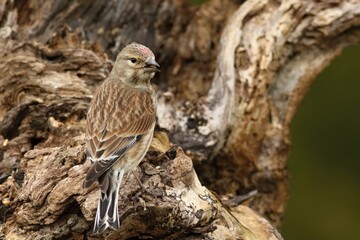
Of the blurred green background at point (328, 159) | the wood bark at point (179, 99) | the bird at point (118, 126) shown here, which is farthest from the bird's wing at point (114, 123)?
the blurred green background at point (328, 159)

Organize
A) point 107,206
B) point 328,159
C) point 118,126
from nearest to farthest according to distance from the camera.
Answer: point 107,206 → point 118,126 → point 328,159

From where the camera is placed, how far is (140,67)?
282 inches

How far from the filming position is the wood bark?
624cm

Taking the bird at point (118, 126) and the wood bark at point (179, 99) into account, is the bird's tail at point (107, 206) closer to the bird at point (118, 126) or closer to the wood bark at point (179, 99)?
the bird at point (118, 126)

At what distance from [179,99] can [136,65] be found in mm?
1149

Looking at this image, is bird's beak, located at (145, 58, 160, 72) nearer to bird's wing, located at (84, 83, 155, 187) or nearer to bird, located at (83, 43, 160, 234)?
bird, located at (83, 43, 160, 234)

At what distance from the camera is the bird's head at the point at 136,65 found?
7.11 meters

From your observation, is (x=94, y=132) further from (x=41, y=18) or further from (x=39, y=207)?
(x=41, y=18)

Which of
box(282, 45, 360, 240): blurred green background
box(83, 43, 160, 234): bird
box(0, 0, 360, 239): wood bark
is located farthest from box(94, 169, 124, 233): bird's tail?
box(282, 45, 360, 240): blurred green background

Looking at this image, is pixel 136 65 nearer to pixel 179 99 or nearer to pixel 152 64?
→ pixel 152 64

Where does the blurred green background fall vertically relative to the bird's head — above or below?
below

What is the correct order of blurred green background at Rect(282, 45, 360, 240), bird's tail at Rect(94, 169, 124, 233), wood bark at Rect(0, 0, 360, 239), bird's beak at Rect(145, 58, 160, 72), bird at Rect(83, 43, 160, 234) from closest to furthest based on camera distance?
1. bird's tail at Rect(94, 169, 124, 233)
2. bird at Rect(83, 43, 160, 234)
3. wood bark at Rect(0, 0, 360, 239)
4. bird's beak at Rect(145, 58, 160, 72)
5. blurred green background at Rect(282, 45, 360, 240)

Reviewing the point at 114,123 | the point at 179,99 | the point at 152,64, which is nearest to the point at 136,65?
the point at 152,64

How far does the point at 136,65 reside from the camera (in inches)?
282
